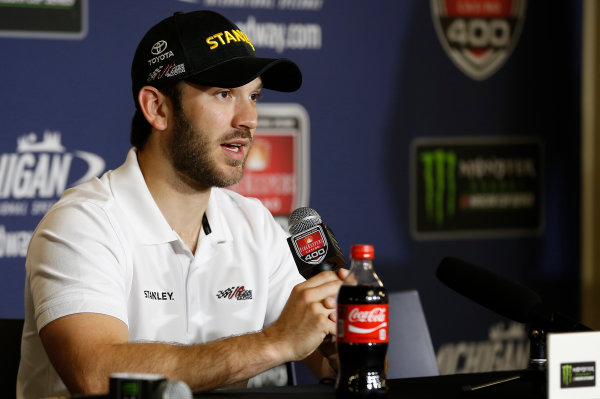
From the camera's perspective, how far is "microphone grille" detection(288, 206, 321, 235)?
1535 millimetres

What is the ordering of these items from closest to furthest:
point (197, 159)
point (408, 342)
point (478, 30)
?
point (197, 159) → point (408, 342) → point (478, 30)

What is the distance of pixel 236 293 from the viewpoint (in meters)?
1.83

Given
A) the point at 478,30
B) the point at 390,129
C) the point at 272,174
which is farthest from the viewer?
the point at 478,30

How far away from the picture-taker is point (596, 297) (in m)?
3.55

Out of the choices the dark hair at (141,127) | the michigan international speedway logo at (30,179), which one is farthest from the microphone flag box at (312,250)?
the michigan international speedway logo at (30,179)

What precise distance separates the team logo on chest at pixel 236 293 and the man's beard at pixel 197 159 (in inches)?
8.8

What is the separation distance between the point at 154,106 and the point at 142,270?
1.23 feet

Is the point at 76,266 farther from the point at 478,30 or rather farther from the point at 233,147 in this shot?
the point at 478,30

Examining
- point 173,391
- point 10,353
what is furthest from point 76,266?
point 173,391

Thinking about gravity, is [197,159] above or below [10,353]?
above

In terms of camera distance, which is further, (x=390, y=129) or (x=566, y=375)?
(x=390, y=129)

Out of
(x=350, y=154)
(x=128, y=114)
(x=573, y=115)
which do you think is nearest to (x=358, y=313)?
(x=128, y=114)

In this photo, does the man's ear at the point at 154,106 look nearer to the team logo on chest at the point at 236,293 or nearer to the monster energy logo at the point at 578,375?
the team logo on chest at the point at 236,293

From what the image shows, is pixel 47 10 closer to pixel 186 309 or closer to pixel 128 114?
pixel 128 114
